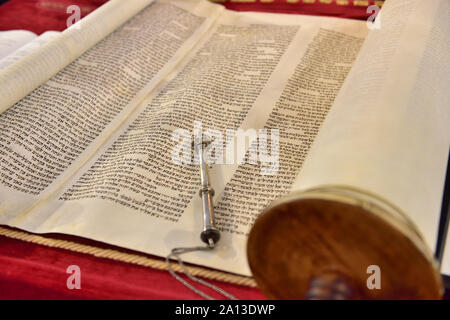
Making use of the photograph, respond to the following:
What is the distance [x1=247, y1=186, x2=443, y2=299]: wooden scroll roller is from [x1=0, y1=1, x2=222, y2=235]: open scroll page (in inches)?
12.8

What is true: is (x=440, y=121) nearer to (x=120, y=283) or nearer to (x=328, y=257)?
(x=328, y=257)

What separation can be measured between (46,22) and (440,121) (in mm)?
894

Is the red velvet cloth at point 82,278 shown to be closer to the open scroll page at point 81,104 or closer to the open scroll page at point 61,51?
the open scroll page at point 81,104

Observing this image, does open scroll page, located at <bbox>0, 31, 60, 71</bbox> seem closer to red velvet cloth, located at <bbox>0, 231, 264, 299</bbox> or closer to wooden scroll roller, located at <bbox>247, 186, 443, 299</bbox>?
red velvet cloth, located at <bbox>0, 231, 264, 299</bbox>

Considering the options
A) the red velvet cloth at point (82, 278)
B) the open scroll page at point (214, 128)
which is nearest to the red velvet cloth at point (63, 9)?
the open scroll page at point (214, 128)

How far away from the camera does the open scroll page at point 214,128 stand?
0.54 m

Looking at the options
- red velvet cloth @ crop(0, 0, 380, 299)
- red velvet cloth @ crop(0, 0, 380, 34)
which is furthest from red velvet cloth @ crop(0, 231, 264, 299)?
red velvet cloth @ crop(0, 0, 380, 34)

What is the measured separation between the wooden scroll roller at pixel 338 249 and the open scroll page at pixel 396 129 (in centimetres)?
2

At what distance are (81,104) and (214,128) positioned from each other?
234 millimetres

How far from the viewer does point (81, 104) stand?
29.1 inches

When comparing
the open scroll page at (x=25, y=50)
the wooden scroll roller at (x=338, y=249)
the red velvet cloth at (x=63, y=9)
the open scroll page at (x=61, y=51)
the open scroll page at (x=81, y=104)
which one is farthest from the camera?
the red velvet cloth at (x=63, y=9)

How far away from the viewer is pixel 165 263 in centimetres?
50
